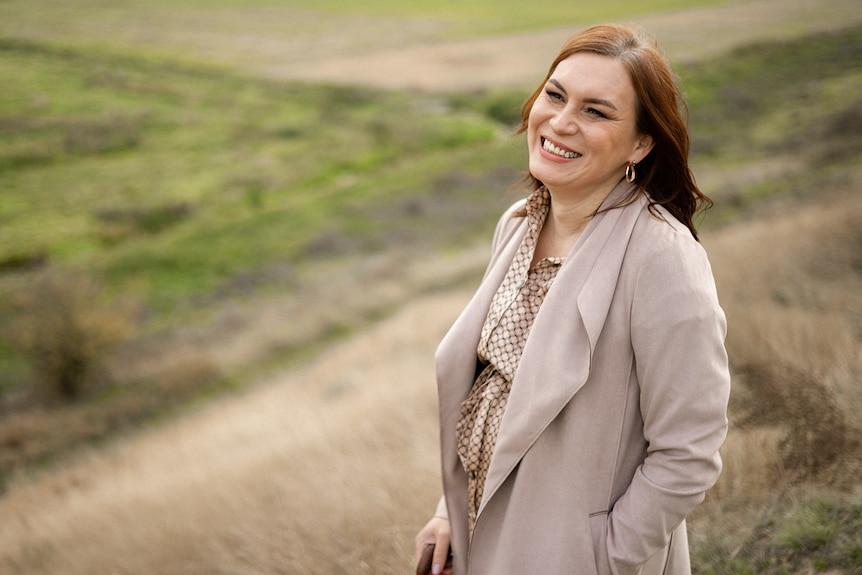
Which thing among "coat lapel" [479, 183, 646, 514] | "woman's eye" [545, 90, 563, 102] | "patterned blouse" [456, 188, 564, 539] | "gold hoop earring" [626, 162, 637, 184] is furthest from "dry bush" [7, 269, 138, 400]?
"gold hoop earring" [626, 162, 637, 184]

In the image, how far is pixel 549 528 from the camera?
→ 1.68m

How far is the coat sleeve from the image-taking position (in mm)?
1436

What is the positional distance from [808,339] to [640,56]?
3.20m

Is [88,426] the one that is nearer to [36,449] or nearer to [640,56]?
[36,449]

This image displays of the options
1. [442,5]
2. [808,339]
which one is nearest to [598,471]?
[808,339]

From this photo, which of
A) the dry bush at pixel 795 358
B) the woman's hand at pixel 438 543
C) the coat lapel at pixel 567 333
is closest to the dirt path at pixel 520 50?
the dry bush at pixel 795 358

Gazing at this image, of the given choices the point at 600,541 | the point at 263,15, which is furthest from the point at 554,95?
the point at 263,15

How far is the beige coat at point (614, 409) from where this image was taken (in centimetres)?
146

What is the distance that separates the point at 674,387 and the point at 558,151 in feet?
2.36

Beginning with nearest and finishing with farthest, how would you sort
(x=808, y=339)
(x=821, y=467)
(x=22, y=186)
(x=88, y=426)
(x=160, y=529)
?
1. (x=821, y=467)
2. (x=808, y=339)
3. (x=160, y=529)
4. (x=88, y=426)
5. (x=22, y=186)

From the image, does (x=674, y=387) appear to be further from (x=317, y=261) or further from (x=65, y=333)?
(x=317, y=261)

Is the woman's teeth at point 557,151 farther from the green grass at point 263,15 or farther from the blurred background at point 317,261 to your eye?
the green grass at point 263,15

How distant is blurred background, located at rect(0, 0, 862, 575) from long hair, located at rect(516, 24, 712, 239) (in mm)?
1682

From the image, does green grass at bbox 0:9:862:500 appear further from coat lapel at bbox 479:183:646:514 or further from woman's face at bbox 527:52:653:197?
coat lapel at bbox 479:183:646:514
